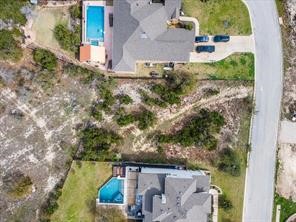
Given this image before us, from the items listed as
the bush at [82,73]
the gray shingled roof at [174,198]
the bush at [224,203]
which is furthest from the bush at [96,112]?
the bush at [224,203]

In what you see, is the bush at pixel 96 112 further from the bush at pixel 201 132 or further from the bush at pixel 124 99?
the bush at pixel 201 132

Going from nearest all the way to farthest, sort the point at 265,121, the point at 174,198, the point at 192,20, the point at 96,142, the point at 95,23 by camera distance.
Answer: the point at 174,198 < the point at 96,142 < the point at 95,23 < the point at 192,20 < the point at 265,121

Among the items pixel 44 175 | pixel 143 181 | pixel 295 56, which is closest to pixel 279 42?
pixel 295 56

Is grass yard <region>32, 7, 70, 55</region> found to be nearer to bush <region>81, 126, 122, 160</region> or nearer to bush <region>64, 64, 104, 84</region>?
bush <region>64, 64, 104, 84</region>

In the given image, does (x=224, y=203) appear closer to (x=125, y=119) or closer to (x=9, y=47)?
(x=125, y=119)

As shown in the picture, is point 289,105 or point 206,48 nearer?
point 206,48

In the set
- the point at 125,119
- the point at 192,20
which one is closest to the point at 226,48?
the point at 192,20

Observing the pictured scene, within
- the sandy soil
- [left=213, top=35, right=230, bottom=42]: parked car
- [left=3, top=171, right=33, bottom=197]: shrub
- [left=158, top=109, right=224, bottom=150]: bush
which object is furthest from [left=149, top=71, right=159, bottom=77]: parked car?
[left=3, top=171, right=33, bottom=197]: shrub

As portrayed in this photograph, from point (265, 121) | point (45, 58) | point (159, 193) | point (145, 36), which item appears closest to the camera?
point (159, 193)
